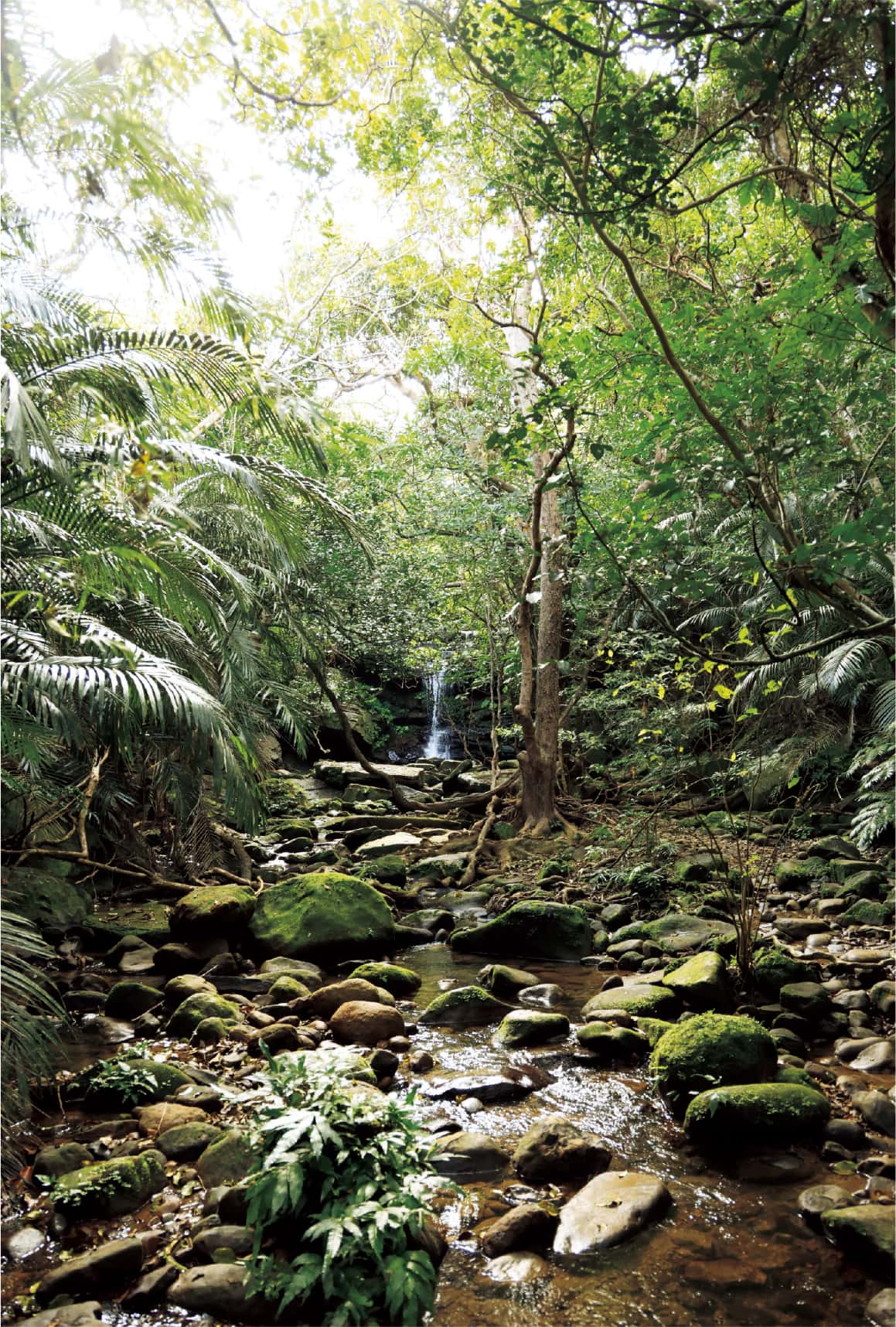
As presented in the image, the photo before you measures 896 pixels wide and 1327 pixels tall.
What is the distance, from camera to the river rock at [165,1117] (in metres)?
3.87

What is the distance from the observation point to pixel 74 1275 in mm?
2766

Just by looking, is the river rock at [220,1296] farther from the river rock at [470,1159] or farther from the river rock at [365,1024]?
the river rock at [365,1024]

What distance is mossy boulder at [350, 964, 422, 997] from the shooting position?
6094 mm

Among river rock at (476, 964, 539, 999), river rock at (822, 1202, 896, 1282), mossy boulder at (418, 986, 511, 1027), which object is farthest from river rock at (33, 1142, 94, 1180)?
river rock at (476, 964, 539, 999)


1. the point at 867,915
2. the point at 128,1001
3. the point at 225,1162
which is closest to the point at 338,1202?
the point at 225,1162

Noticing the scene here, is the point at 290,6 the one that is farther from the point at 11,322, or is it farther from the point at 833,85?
the point at 833,85

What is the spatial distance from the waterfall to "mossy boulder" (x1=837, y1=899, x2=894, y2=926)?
1143cm

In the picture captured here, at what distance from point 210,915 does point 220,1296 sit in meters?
4.16

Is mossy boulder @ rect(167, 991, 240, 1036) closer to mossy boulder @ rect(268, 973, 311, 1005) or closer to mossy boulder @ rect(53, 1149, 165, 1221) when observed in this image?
mossy boulder @ rect(268, 973, 311, 1005)

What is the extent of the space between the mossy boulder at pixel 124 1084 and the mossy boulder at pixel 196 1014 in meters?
0.75

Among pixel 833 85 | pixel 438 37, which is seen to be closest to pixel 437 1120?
pixel 833 85

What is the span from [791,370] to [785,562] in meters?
0.76

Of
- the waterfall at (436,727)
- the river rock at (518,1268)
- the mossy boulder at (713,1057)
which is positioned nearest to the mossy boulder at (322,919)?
the mossy boulder at (713,1057)

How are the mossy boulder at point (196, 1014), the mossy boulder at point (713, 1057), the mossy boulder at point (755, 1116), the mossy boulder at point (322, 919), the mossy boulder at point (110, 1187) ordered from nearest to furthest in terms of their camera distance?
the mossy boulder at point (110, 1187)
the mossy boulder at point (755, 1116)
the mossy boulder at point (713, 1057)
the mossy boulder at point (196, 1014)
the mossy boulder at point (322, 919)
